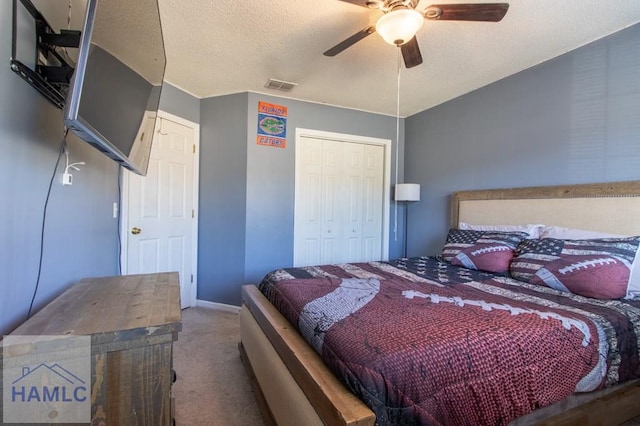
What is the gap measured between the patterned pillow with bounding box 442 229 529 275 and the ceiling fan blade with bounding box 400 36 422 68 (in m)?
1.51

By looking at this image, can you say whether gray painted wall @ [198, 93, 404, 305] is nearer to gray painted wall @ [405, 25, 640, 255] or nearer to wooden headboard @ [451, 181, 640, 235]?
gray painted wall @ [405, 25, 640, 255]

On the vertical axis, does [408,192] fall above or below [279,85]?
below

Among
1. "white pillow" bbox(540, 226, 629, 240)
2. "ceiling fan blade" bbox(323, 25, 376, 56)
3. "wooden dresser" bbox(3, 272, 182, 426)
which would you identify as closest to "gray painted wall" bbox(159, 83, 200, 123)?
"ceiling fan blade" bbox(323, 25, 376, 56)

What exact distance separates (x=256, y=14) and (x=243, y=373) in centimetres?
248

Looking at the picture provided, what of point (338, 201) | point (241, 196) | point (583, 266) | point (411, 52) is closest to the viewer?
point (583, 266)

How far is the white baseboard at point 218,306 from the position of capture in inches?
130

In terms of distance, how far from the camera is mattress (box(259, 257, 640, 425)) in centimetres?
97

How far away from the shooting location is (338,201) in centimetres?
377

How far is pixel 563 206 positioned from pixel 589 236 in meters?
0.37

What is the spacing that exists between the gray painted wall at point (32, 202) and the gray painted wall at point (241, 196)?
159cm

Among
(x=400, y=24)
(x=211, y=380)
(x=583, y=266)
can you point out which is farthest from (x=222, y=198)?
(x=583, y=266)

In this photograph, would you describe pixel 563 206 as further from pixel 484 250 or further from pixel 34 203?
pixel 34 203

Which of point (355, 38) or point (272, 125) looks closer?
point (355, 38)

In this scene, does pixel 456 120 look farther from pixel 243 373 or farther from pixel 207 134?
pixel 243 373
